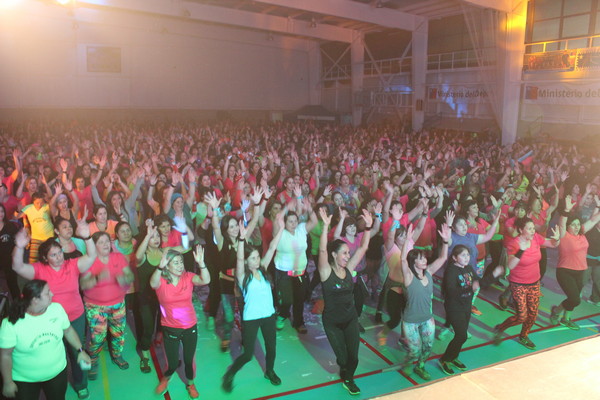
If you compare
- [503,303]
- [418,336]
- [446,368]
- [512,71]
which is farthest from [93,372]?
[512,71]

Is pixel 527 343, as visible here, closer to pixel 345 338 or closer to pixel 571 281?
pixel 571 281

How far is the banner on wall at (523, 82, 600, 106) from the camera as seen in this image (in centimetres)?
1390

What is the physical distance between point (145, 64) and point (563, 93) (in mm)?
19075

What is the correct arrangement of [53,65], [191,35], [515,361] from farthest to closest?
[191,35] → [53,65] → [515,361]

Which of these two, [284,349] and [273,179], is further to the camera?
[273,179]

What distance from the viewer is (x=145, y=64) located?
76.1 ft

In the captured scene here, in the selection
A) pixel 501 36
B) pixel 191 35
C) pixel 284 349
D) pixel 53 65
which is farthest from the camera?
pixel 191 35

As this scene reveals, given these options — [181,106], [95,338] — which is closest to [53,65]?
[181,106]

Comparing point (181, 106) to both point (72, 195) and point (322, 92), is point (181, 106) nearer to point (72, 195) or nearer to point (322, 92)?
point (322, 92)

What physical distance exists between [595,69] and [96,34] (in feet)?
68.5

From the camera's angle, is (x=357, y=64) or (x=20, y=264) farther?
(x=357, y=64)

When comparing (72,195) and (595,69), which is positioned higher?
(595,69)

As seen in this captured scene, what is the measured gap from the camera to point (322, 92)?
29078 millimetres

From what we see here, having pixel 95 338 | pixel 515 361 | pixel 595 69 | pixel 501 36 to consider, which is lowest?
pixel 95 338
